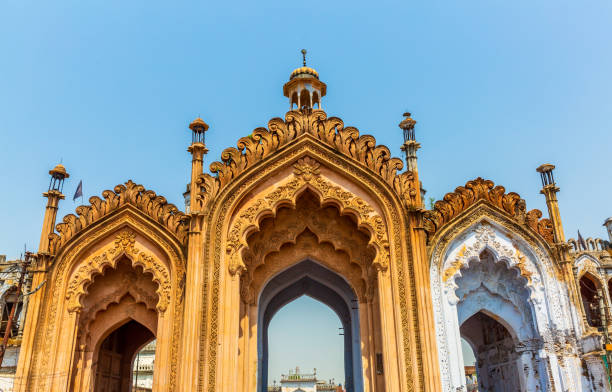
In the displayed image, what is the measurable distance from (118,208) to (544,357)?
40.1ft

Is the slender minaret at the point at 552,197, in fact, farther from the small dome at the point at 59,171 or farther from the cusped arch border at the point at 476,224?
the small dome at the point at 59,171

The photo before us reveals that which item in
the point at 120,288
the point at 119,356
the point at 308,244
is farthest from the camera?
Result: the point at 119,356

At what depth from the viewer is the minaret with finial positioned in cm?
1758

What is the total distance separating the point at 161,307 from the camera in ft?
45.8

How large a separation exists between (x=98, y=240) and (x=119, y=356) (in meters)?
5.07

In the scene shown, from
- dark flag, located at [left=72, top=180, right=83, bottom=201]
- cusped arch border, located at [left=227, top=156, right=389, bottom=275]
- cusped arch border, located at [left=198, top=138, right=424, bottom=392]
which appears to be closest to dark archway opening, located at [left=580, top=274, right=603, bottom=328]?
cusped arch border, located at [left=198, top=138, right=424, bottom=392]

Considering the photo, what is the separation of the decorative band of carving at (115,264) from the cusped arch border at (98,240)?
0.69 ft

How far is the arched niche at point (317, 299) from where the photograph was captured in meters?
16.1

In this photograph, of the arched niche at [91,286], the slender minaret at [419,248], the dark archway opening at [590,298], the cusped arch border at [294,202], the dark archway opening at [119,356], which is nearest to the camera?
the slender minaret at [419,248]

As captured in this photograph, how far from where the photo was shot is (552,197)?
15.0 m

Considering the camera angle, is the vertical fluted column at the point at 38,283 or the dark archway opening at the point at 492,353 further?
the dark archway opening at the point at 492,353

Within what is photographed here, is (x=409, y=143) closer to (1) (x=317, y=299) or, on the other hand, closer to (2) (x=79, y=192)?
(1) (x=317, y=299)

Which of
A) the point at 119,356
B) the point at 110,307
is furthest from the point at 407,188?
the point at 119,356

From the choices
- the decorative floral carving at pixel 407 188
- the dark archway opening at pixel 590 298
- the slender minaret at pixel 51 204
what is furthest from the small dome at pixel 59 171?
the dark archway opening at pixel 590 298
